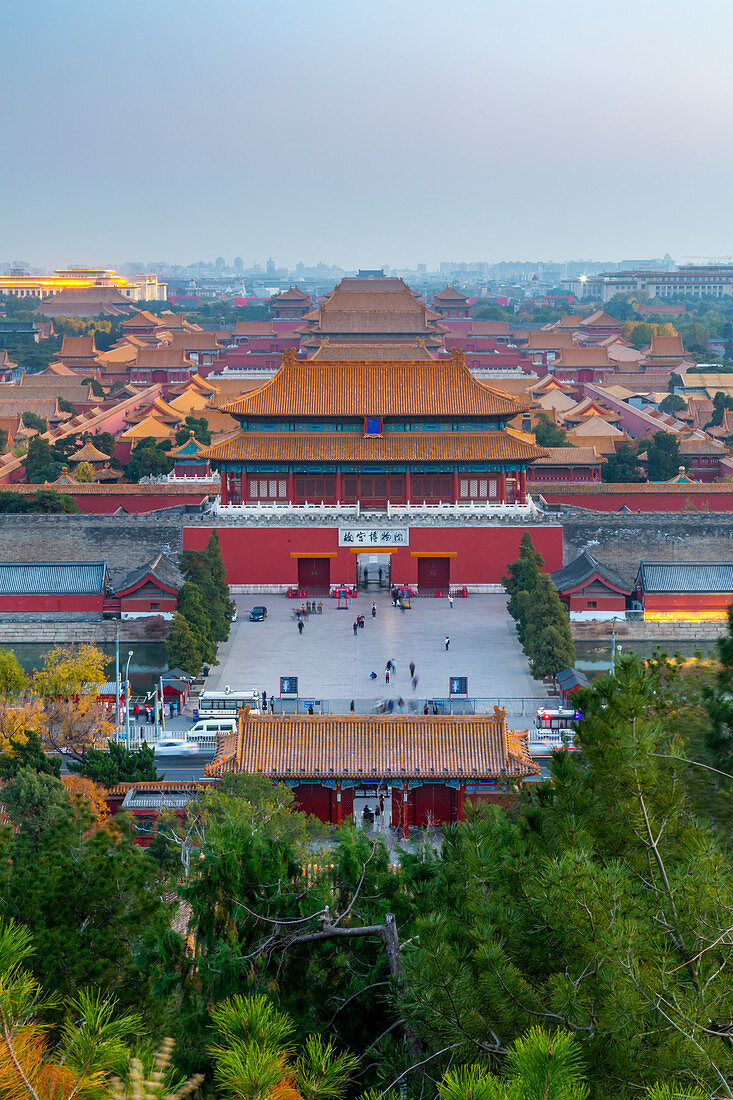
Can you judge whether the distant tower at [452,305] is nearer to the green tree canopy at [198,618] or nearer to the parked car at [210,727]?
the green tree canopy at [198,618]

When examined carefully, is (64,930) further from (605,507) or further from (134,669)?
(605,507)

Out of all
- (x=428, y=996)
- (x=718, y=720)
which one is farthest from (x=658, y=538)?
(x=428, y=996)

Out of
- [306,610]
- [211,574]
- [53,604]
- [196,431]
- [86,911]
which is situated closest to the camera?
[86,911]

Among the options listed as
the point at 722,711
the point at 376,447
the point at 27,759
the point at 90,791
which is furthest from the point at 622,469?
the point at 722,711

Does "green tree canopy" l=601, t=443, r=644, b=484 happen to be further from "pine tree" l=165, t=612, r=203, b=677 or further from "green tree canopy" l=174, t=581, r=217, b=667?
"pine tree" l=165, t=612, r=203, b=677

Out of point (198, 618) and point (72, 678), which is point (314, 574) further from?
point (72, 678)

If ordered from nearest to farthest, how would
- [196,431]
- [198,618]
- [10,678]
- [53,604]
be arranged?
1. [10,678]
2. [198,618]
3. [53,604]
4. [196,431]

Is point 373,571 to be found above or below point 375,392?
below

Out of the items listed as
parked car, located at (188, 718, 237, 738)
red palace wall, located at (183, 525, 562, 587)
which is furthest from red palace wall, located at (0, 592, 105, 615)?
parked car, located at (188, 718, 237, 738)
